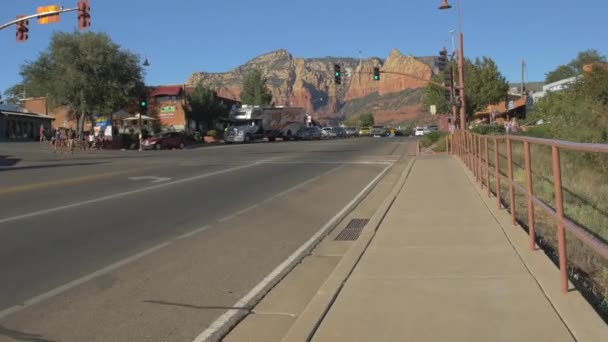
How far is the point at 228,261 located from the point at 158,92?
6689 centimetres

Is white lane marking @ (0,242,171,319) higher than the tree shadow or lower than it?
higher

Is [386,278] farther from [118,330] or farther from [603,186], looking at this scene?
[603,186]

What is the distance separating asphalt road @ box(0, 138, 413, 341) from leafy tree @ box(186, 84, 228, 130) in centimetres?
5906

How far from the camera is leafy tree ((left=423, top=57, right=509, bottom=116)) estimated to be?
7050 cm

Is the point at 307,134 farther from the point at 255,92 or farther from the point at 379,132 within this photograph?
the point at 255,92

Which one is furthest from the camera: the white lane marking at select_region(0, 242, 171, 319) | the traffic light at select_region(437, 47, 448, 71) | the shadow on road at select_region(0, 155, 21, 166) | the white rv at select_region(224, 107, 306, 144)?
the white rv at select_region(224, 107, 306, 144)

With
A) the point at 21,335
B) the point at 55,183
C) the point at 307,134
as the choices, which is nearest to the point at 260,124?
the point at 307,134

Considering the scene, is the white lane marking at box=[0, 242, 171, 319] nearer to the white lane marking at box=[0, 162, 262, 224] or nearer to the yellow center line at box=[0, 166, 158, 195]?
the white lane marking at box=[0, 162, 262, 224]

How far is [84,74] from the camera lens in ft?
172

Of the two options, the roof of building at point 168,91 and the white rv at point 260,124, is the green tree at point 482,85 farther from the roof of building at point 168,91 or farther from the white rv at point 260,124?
the roof of building at point 168,91

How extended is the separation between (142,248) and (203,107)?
2758 inches

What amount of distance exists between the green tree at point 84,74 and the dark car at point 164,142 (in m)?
7.65

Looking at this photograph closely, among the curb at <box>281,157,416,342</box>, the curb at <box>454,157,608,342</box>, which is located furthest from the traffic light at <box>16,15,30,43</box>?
the curb at <box>454,157,608,342</box>

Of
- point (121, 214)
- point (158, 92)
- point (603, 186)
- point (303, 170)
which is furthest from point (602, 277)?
point (158, 92)
